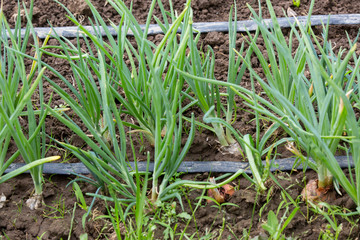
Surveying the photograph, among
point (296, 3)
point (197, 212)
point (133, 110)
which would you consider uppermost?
point (296, 3)

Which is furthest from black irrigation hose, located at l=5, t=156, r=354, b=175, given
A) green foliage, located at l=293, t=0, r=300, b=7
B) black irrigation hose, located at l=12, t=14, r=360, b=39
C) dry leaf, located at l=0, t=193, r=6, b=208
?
green foliage, located at l=293, t=0, r=300, b=7

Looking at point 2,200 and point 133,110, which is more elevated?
point 133,110

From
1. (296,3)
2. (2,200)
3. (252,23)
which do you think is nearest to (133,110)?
(2,200)

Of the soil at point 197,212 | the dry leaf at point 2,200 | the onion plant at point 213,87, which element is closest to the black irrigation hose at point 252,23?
the soil at point 197,212

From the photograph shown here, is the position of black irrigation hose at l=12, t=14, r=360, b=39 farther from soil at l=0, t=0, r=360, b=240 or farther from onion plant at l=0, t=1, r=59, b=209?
onion plant at l=0, t=1, r=59, b=209

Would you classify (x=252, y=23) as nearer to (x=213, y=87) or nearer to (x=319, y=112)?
(x=213, y=87)

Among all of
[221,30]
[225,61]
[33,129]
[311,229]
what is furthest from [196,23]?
[311,229]

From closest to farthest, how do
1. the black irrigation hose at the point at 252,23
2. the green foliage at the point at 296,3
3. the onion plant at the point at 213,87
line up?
the onion plant at the point at 213,87, the black irrigation hose at the point at 252,23, the green foliage at the point at 296,3

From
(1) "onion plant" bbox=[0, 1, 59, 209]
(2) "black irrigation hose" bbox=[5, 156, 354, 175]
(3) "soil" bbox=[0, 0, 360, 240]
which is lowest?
(3) "soil" bbox=[0, 0, 360, 240]

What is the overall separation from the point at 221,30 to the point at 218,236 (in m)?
1.33

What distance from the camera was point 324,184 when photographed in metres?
1.67

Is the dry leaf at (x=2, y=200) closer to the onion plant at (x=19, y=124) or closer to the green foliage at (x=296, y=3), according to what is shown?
the onion plant at (x=19, y=124)

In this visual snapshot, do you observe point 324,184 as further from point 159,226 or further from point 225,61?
point 225,61

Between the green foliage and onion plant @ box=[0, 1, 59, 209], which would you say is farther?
the green foliage
